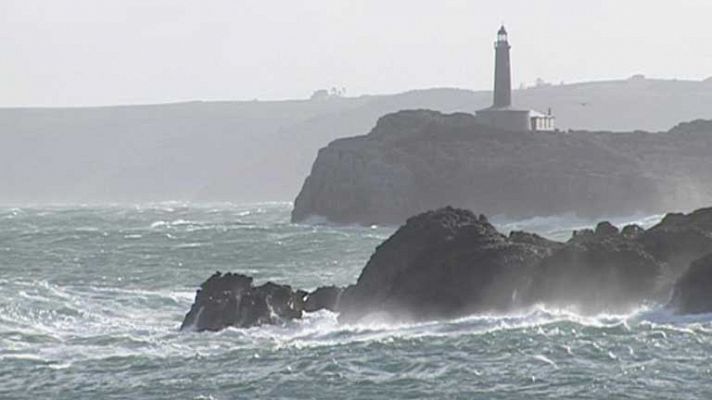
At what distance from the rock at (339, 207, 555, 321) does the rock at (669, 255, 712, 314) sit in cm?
431

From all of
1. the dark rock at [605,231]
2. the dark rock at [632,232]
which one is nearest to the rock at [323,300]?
the dark rock at [605,231]

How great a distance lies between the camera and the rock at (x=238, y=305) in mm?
50938

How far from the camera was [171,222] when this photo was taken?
13838 cm

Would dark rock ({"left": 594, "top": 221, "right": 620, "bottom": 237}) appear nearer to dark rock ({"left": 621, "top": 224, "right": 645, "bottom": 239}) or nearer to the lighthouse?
dark rock ({"left": 621, "top": 224, "right": 645, "bottom": 239})

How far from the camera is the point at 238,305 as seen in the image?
51.4 m

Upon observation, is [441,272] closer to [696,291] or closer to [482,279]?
[482,279]

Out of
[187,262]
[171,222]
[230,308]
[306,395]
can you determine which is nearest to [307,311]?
[230,308]

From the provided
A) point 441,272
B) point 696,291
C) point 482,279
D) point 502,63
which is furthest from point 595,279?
point 502,63

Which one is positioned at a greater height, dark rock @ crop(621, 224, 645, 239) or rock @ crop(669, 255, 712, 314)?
dark rock @ crop(621, 224, 645, 239)

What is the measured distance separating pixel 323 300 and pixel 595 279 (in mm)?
9129

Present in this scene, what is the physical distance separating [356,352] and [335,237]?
57.9 m

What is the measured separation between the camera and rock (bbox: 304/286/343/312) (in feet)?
178

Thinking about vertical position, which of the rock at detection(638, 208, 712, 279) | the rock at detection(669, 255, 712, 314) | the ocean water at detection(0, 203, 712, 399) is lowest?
the ocean water at detection(0, 203, 712, 399)

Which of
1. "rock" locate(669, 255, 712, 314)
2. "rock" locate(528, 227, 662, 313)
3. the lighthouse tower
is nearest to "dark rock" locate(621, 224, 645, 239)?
"rock" locate(528, 227, 662, 313)
